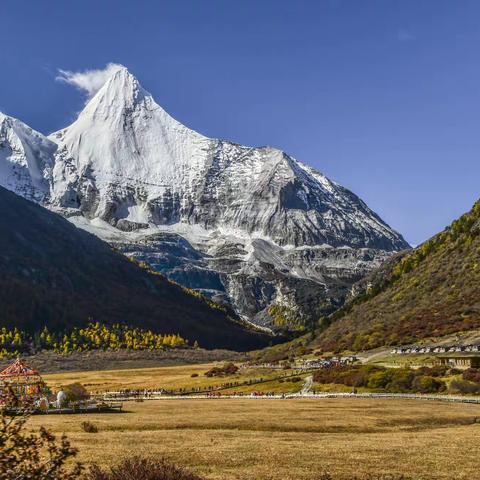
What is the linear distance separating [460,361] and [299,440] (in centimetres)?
5944

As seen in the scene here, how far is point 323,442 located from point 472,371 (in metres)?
49.0

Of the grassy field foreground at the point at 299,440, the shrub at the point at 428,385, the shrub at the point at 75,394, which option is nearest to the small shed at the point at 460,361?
the shrub at the point at 428,385

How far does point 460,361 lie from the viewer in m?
90.4

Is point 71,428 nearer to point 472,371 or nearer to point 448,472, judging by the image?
point 448,472

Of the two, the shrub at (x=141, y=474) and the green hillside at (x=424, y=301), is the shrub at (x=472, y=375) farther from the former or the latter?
the shrub at (x=141, y=474)

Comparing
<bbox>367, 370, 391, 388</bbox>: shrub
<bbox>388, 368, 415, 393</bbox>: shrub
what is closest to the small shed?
<bbox>388, 368, 415, 393</bbox>: shrub

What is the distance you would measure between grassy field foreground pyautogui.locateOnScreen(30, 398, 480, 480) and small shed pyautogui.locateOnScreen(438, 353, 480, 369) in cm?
2661

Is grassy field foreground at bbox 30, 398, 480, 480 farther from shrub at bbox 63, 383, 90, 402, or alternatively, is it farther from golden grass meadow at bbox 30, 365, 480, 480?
shrub at bbox 63, 383, 90, 402

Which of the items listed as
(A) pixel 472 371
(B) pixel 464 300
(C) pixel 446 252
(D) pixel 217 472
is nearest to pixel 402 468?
(D) pixel 217 472

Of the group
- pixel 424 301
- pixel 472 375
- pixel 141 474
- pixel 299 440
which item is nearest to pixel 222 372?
pixel 424 301

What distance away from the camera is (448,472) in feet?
87.4

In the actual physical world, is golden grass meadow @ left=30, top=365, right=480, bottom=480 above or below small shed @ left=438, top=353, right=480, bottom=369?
below

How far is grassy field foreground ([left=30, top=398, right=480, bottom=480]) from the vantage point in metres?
27.4

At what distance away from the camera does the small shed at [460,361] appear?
280 feet
